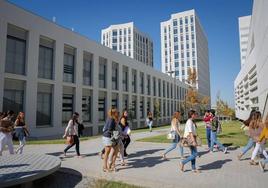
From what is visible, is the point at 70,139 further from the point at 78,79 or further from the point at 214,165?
the point at 78,79

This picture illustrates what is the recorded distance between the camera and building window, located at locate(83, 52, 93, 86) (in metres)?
27.1

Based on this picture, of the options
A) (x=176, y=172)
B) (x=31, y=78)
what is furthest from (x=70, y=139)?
(x=31, y=78)

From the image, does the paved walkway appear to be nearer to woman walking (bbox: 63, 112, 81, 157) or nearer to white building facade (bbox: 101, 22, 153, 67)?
woman walking (bbox: 63, 112, 81, 157)

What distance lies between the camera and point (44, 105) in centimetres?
2122

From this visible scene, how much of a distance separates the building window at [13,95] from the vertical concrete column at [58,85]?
3.28 metres

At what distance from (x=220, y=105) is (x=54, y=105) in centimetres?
3747

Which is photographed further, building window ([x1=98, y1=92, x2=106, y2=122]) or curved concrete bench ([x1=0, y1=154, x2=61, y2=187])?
building window ([x1=98, y1=92, x2=106, y2=122])

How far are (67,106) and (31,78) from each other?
534 cm

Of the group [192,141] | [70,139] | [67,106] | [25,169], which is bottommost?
[25,169]

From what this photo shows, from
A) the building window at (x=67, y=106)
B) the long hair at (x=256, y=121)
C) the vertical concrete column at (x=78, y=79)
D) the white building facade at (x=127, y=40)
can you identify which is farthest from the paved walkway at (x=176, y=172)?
the white building facade at (x=127, y=40)

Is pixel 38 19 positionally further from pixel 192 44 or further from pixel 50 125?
pixel 192 44

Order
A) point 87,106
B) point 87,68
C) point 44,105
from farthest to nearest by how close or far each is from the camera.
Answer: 1. point 87,68
2. point 87,106
3. point 44,105

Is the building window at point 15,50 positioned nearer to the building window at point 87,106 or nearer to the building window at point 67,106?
the building window at point 67,106

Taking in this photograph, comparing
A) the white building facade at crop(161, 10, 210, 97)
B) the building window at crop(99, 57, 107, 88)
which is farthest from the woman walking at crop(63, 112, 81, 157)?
the white building facade at crop(161, 10, 210, 97)
